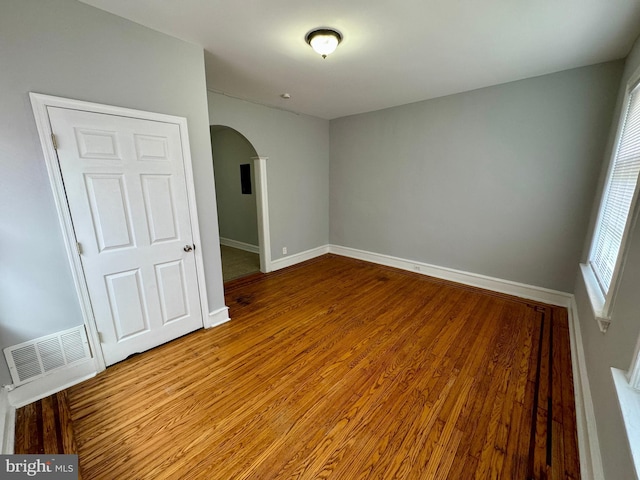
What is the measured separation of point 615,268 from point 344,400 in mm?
1960

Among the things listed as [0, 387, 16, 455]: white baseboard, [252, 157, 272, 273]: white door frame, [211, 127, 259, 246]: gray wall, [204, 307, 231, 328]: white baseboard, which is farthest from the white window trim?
[211, 127, 259, 246]: gray wall

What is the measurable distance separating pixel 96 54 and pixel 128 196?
1007mm

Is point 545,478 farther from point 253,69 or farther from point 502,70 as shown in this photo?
point 253,69

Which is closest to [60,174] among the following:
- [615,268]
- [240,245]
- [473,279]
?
[615,268]

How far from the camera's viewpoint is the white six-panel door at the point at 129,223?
Answer: 1825mm

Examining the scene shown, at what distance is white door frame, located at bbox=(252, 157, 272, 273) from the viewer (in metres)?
3.99

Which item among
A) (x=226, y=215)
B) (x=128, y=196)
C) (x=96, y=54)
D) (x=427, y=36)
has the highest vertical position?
(x=427, y=36)

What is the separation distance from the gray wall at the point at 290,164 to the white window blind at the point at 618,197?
12.5 feet

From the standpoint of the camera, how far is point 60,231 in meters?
1.79

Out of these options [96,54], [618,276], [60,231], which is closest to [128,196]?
[60,231]

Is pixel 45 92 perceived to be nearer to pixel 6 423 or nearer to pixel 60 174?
pixel 60 174

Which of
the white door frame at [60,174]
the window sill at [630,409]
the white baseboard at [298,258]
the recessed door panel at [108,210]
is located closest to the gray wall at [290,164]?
the white baseboard at [298,258]

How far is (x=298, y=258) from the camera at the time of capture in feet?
15.9

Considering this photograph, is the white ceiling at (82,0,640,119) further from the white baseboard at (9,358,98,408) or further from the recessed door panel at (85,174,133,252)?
the white baseboard at (9,358,98,408)
